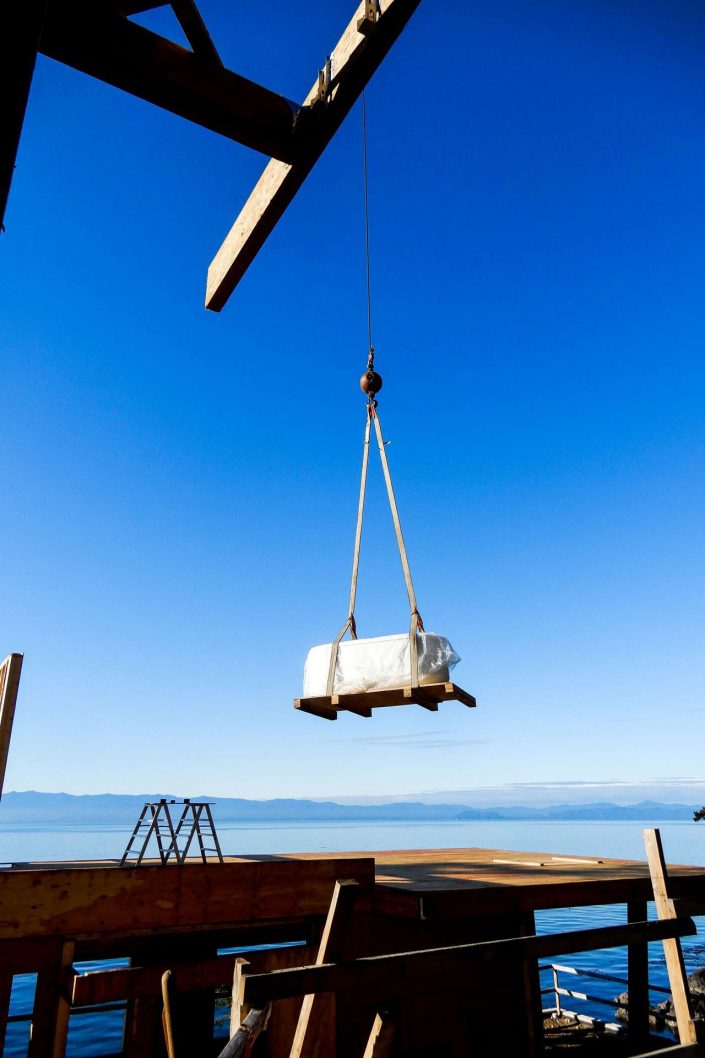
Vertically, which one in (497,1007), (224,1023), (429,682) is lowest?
(224,1023)

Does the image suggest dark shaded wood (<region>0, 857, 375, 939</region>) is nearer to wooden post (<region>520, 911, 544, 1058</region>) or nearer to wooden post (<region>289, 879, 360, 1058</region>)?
wooden post (<region>289, 879, 360, 1058</region>)

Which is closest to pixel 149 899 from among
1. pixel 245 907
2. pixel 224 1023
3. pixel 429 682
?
pixel 245 907

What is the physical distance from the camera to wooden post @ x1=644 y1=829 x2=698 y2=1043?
6.51 meters

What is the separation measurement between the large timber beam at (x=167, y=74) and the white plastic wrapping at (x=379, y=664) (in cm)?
467

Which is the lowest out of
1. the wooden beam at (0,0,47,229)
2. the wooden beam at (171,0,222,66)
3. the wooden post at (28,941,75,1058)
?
the wooden post at (28,941,75,1058)

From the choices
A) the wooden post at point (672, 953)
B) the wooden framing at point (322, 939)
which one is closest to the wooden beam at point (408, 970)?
the wooden framing at point (322, 939)

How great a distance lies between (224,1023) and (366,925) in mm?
18144

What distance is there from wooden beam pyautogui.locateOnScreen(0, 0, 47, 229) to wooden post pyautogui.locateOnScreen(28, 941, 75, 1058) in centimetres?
755

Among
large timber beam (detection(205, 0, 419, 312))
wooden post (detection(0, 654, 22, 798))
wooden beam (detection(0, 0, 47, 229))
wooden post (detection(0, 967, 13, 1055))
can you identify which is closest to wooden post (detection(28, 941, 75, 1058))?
wooden post (detection(0, 967, 13, 1055))

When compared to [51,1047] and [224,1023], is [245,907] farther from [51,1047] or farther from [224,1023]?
[224,1023]

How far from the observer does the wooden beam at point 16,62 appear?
1.61m

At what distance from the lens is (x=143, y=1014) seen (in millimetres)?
7879

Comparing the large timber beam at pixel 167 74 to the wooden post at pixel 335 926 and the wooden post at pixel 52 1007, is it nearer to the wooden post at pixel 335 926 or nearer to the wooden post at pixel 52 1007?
the wooden post at pixel 335 926

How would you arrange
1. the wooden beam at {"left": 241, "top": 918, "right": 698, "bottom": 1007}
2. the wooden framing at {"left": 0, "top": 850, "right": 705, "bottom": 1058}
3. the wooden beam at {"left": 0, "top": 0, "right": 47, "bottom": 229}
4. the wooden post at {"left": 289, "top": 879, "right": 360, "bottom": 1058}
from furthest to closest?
the wooden framing at {"left": 0, "top": 850, "right": 705, "bottom": 1058} < the wooden post at {"left": 289, "top": 879, "right": 360, "bottom": 1058} < the wooden beam at {"left": 241, "top": 918, "right": 698, "bottom": 1007} < the wooden beam at {"left": 0, "top": 0, "right": 47, "bottom": 229}
